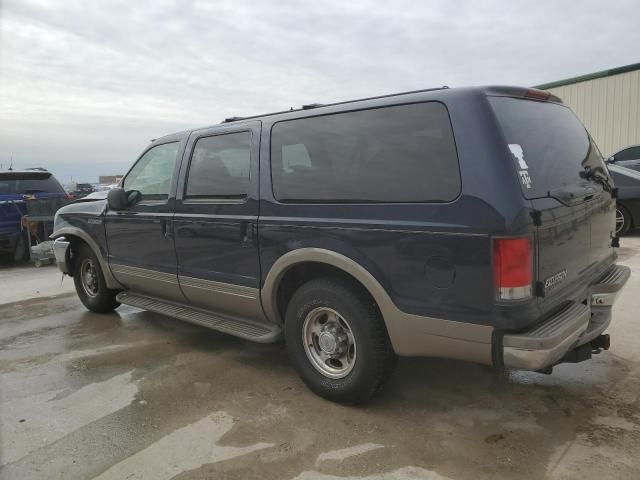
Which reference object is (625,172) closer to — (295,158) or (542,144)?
(542,144)

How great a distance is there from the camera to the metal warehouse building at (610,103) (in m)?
14.7

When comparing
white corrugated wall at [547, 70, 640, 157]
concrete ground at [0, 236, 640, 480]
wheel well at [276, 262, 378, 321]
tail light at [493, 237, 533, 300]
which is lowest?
concrete ground at [0, 236, 640, 480]

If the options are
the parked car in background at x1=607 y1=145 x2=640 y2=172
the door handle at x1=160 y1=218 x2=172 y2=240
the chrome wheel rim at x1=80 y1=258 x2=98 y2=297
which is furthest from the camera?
the parked car in background at x1=607 y1=145 x2=640 y2=172

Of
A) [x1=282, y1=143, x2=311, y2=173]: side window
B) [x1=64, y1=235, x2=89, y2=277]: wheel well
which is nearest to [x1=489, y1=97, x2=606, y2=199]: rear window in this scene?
[x1=282, y1=143, x2=311, y2=173]: side window

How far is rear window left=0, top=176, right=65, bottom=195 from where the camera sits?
31.3 feet

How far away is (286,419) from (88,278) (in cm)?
365

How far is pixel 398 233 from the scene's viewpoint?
2801 millimetres

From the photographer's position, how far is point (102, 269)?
528 centimetres

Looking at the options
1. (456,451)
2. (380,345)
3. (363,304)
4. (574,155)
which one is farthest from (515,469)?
(574,155)

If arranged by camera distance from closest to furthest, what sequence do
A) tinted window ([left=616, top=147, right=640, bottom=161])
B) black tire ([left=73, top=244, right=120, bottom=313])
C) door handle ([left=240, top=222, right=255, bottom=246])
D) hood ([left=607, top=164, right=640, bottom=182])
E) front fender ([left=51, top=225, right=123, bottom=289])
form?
1. door handle ([left=240, top=222, right=255, bottom=246])
2. front fender ([left=51, top=225, right=123, bottom=289])
3. black tire ([left=73, top=244, right=120, bottom=313])
4. hood ([left=607, top=164, right=640, bottom=182])
5. tinted window ([left=616, top=147, right=640, bottom=161])

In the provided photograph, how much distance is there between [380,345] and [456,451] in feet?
2.31

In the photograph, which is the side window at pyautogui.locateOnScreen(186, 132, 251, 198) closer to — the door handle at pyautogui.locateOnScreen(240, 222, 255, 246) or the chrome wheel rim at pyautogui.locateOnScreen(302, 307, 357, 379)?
the door handle at pyautogui.locateOnScreen(240, 222, 255, 246)

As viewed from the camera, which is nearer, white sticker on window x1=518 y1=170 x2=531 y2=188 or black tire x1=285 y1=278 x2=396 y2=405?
white sticker on window x1=518 y1=170 x2=531 y2=188

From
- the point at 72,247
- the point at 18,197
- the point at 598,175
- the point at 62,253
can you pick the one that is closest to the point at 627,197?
the point at 598,175
